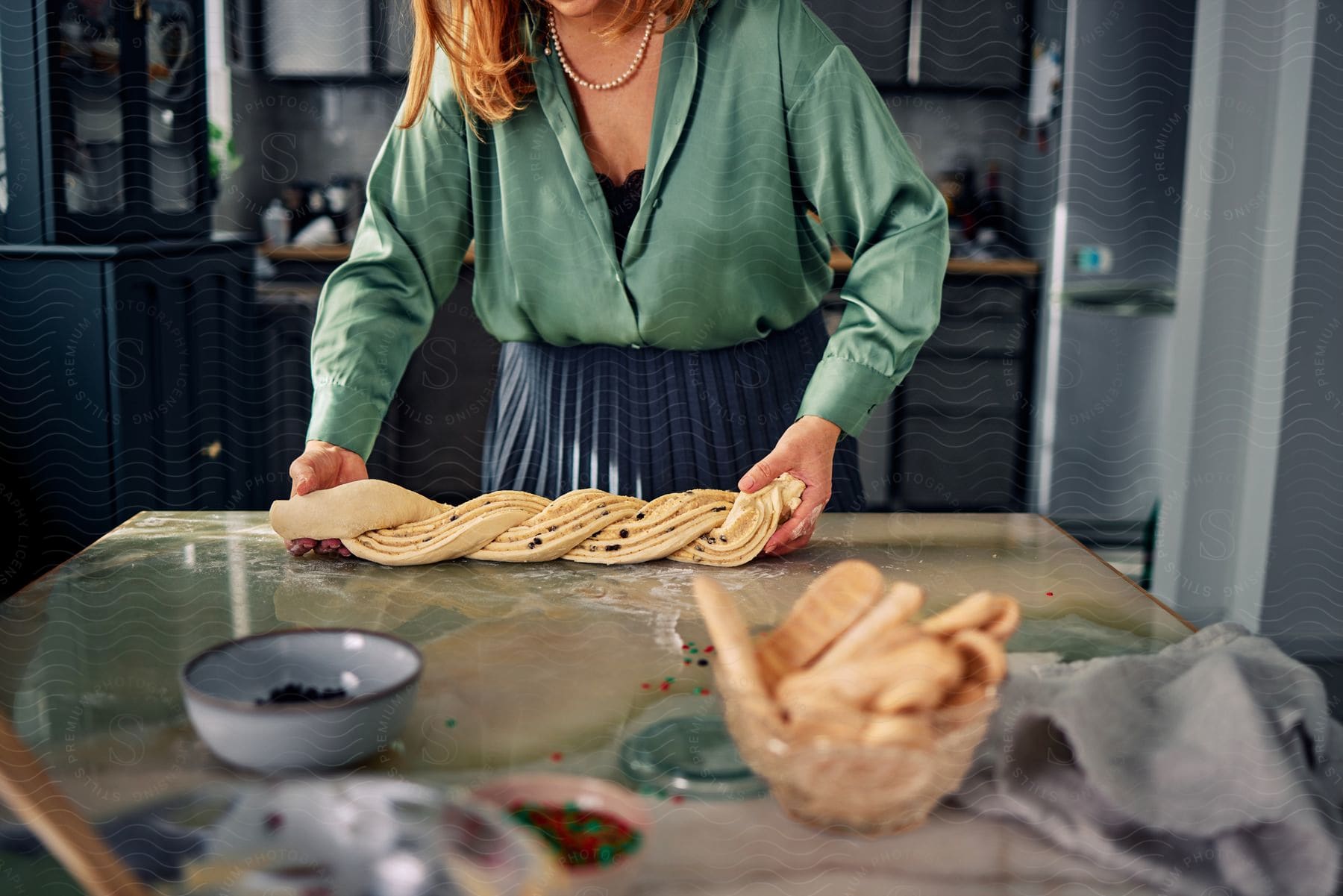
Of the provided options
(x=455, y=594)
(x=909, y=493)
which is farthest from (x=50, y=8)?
(x=909, y=493)

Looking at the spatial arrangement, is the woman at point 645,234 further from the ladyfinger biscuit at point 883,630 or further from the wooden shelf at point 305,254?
the wooden shelf at point 305,254

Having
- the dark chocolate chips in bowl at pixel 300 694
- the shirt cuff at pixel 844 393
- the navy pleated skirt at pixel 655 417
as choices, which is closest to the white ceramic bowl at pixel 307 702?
the dark chocolate chips in bowl at pixel 300 694

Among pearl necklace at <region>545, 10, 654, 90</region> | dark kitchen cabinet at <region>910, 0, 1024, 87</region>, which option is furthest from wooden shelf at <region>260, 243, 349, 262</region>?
pearl necklace at <region>545, 10, 654, 90</region>

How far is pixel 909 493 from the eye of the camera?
3.07m

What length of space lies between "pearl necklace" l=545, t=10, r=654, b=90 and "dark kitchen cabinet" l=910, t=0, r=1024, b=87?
2.22 meters

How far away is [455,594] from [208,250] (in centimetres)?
172

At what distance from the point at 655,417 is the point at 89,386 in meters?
1.18

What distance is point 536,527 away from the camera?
873 mm

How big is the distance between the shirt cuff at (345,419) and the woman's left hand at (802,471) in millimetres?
364

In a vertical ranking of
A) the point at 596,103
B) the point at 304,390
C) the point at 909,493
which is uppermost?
the point at 596,103

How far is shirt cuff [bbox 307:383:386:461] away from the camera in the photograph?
1007 millimetres

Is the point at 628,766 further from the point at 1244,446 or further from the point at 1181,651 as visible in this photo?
the point at 1244,446

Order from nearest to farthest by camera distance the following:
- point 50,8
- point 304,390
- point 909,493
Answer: point 50,8 → point 304,390 → point 909,493

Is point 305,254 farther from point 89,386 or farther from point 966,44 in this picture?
point 966,44
